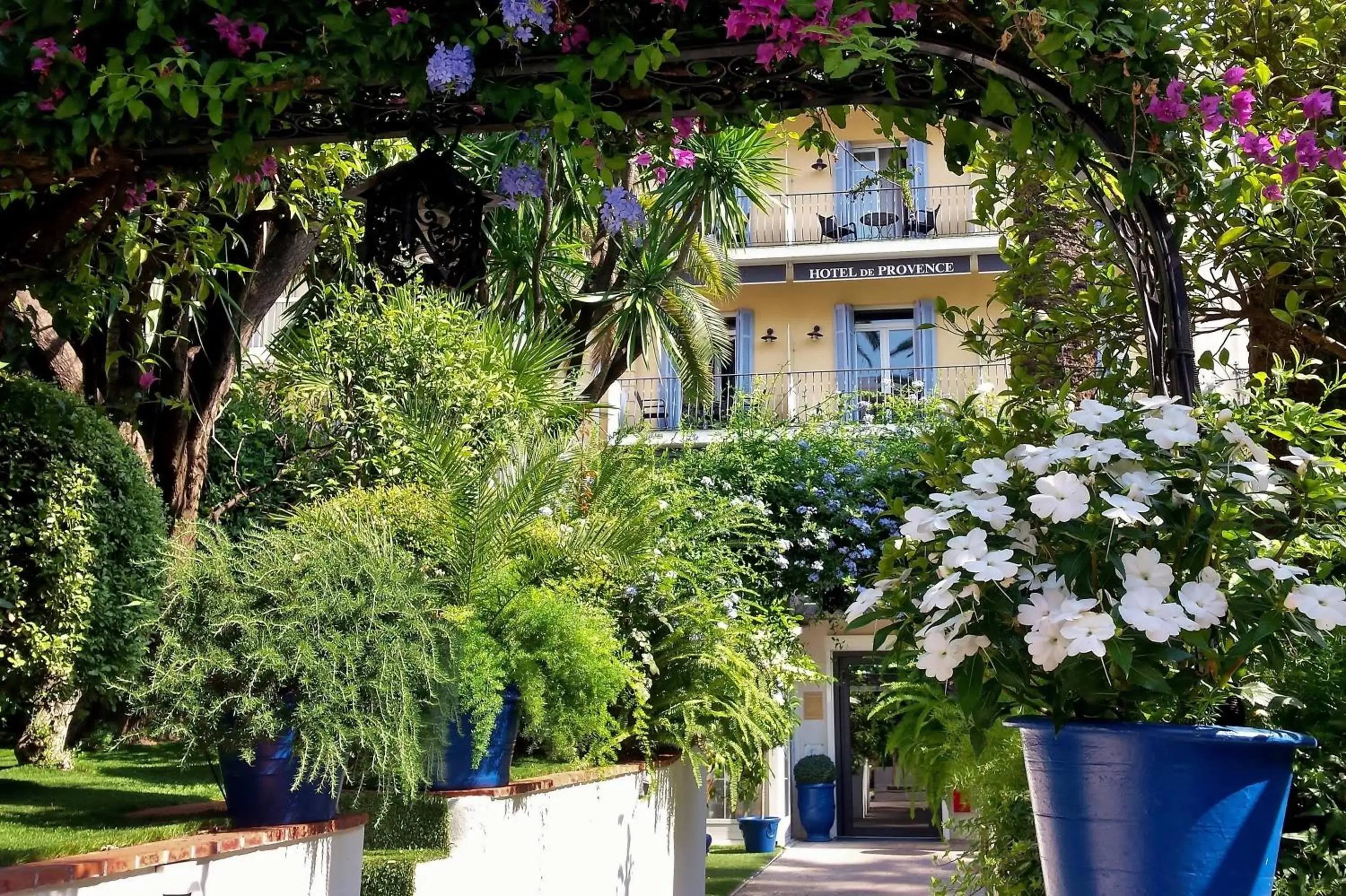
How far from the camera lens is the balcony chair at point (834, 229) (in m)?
17.7

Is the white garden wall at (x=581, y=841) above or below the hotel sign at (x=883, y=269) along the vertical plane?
below

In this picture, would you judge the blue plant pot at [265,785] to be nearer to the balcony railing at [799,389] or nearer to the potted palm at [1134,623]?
the potted palm at [1134,623]

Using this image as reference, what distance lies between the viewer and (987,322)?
1560 cm

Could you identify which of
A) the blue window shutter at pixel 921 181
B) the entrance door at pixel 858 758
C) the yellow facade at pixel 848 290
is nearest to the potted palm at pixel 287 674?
the entrance door at pixel 858 758

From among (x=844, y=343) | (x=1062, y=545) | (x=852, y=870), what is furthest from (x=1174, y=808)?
(x=844, y=343)

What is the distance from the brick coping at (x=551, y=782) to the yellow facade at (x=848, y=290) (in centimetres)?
1058


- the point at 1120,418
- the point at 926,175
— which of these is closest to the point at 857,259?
the point at 926,175

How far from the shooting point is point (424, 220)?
3.20 m

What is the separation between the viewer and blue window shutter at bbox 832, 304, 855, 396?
17.5m

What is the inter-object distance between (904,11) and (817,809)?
43.9 feet

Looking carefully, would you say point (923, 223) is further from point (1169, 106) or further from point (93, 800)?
point (1169, 106)

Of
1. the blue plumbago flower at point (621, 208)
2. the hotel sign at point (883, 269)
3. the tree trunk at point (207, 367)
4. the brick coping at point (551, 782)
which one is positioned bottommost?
the brick coping at point (551, 782)

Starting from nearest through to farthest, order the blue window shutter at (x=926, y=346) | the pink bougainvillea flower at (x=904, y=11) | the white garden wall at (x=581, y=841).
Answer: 1. the pink bougainvillea flower at (x=904, y=11)
2. the white garden wall at (x=581, y=841)
3. the blue window shutter at (x=926, y=346)

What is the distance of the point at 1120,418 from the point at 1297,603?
1.25ft
